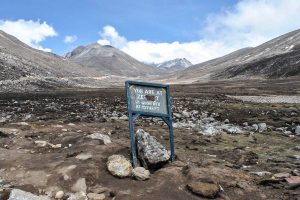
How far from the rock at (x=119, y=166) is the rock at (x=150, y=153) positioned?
1.94 ft

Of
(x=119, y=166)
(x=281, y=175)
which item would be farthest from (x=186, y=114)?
(x=119, y=166)

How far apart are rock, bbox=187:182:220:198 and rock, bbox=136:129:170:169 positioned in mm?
1719

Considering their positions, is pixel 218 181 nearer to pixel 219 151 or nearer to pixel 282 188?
pixel 282 188

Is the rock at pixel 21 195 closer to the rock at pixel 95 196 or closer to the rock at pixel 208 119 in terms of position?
the rock at pixel 95 196

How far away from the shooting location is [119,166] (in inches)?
526

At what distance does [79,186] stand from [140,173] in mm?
1825

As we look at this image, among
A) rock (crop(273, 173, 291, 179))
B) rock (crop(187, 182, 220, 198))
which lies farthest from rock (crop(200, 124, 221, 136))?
rock (crop(187, 182, 220, 198))

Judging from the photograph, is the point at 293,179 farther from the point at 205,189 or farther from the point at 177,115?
the point at 177,115

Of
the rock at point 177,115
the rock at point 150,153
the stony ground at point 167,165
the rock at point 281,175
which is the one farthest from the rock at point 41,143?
the rock at point 177,115

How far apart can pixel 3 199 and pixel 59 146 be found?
17.4 ft

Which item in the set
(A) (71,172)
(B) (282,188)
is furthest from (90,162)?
(B) (282,188)

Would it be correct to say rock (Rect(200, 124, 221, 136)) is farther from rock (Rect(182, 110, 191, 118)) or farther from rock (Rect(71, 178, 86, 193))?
rock (Rect(71, 178, 86, 193))

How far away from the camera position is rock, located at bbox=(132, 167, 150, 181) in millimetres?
12977

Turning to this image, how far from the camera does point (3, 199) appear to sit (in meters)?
11.1
